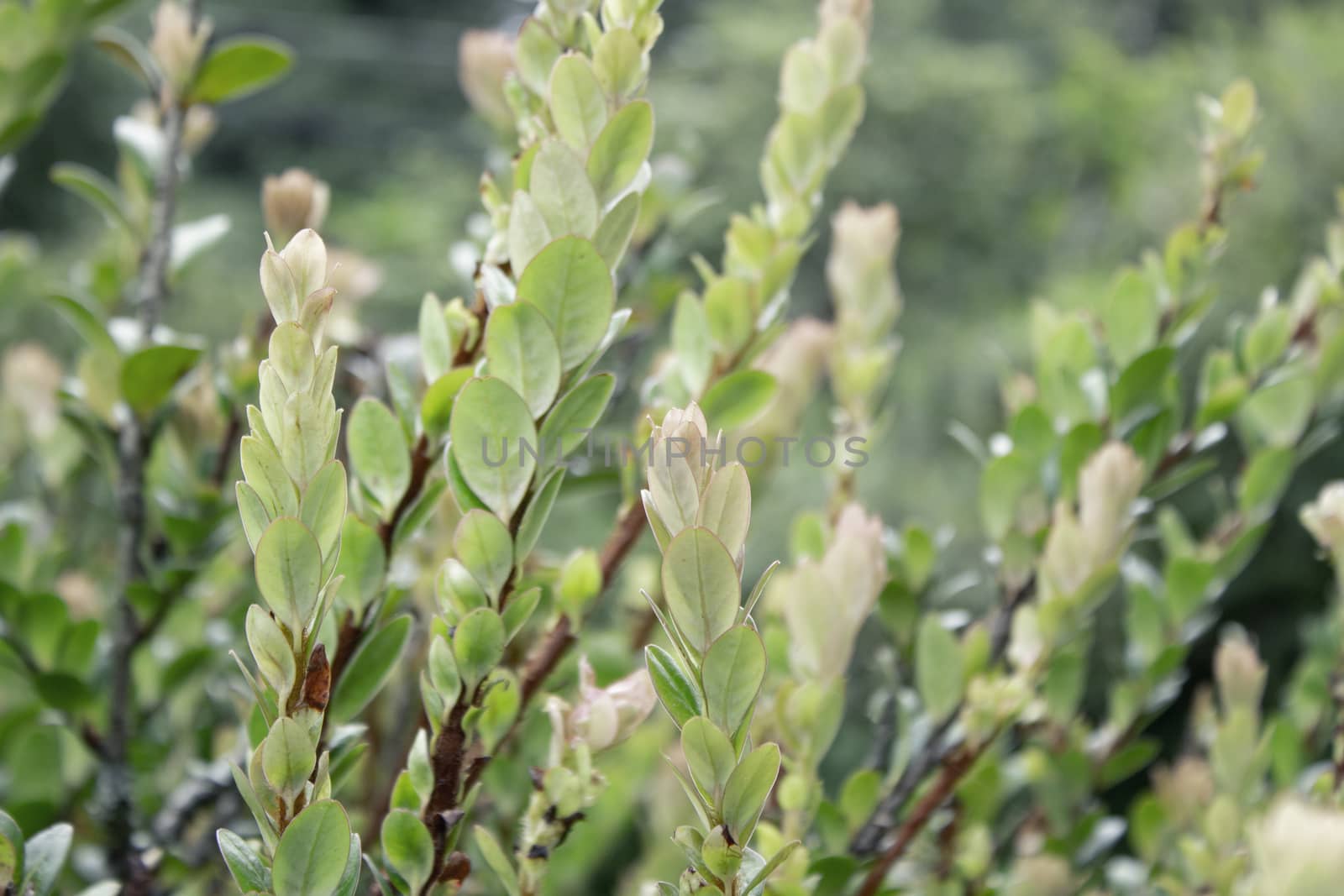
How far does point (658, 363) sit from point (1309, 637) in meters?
0.47

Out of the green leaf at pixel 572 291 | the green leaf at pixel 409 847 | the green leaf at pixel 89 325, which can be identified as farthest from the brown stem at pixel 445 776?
the green leaf at pixel 89 325

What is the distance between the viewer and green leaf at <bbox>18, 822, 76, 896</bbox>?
362 mm

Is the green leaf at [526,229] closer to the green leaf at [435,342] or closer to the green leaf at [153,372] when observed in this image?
the green leaf at [435,342]

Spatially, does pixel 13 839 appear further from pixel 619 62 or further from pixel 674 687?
pixel 619 62

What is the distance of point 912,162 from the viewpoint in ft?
13.9

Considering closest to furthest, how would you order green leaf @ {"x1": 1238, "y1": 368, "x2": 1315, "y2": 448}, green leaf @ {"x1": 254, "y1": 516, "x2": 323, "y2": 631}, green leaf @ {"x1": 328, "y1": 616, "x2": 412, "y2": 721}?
green leaf @ {"x1": 254, "y1": 516, "x2": 323, "y2": 631}, green leaf @ {"x1": 328, "y1": 616, "x2": 412, "y2": 721}, green leaf @ {"x1": 1238, "y1": 368, "x2": 1315, "y2": 448}

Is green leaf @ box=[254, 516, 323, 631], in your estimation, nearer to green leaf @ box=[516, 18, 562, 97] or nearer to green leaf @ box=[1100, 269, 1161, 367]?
green leaf @ box=[516, 18, 562, 97]

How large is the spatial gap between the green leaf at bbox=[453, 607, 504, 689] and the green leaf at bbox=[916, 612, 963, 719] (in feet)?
0.90

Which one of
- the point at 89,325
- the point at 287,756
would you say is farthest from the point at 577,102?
the point at 89,325

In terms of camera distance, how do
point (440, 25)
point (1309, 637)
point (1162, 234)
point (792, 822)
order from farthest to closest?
point (440, 25)
point (1162, 234)
point (1309, 637)
point (792, 822)

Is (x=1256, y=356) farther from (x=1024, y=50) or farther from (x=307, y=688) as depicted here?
(x=1024, y=50)

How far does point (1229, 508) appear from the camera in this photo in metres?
0.70

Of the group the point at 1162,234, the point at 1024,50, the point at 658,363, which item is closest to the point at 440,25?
the point at 1024,50

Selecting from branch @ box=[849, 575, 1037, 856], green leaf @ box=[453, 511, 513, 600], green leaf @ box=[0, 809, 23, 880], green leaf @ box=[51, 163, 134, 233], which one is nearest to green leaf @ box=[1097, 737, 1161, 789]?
branch @ box=[849, 575, 1037, 856]
